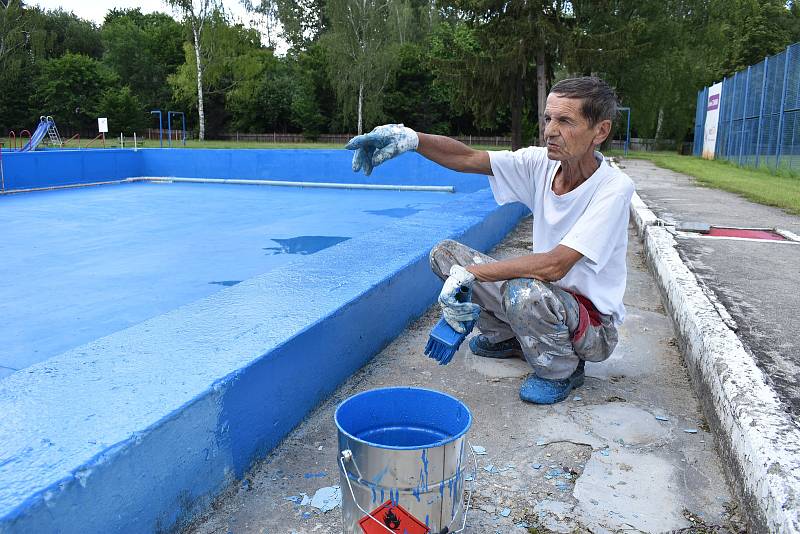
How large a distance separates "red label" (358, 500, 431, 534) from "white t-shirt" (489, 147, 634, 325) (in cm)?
110

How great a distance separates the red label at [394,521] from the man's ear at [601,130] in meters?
1.54

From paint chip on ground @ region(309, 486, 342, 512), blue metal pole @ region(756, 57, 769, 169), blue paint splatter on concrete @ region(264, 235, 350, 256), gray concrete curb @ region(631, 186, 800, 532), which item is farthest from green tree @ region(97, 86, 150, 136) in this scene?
paint chip on ground @ region(309, 486, 342, 512)

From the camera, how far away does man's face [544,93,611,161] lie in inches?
90.7

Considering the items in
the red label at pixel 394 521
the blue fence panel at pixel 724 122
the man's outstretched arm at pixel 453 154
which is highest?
the blue fence panel at pixel 724 122

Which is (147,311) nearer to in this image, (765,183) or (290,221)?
(290,221)

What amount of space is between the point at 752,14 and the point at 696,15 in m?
9.75

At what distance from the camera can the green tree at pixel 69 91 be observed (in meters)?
36.6

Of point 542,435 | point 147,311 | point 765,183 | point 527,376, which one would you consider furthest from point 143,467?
point 765,183

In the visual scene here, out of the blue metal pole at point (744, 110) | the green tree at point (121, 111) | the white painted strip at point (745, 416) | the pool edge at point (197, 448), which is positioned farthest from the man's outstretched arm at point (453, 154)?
the green tree at point (121, 111)

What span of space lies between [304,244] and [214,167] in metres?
9.31

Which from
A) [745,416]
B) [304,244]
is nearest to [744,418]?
[745,416]

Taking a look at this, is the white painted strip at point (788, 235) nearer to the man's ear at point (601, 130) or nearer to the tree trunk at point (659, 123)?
the man's ear at point (601, 130)

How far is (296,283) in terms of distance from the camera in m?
2.76

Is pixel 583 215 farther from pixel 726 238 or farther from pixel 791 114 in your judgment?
pixel 791 114
